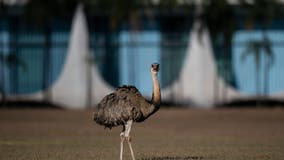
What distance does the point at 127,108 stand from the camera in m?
20.1

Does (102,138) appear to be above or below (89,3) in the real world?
below

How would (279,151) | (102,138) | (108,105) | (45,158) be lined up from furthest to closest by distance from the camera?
(102,138) → (279,151) → (45,158) → (108,105)

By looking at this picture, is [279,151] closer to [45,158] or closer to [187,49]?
[45,158]

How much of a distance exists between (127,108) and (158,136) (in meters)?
12.6

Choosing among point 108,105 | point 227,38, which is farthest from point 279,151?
point 227,38

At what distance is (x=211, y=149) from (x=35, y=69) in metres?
39.3

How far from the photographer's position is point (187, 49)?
206 ft

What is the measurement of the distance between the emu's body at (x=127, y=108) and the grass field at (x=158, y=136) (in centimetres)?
172

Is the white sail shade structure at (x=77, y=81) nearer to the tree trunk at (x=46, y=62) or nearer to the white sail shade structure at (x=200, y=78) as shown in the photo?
the tree trunk at (x=46, y=62)

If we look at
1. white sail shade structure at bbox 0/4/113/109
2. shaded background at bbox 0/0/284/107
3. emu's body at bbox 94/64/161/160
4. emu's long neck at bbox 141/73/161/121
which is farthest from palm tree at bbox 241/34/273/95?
emu's long neck at bbox 141/73/161/121

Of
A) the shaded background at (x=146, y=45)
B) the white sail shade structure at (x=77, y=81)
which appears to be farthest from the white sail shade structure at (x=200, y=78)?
the white sail shade structure at (x=77, y=81)

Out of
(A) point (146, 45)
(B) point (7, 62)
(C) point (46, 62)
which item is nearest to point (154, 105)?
(B) point (7, 62)

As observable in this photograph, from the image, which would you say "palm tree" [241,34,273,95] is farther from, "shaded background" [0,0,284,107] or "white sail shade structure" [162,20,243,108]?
"white sail shade structure" [162,20,243,108]

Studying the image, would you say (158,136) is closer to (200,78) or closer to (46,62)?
(200,78)
